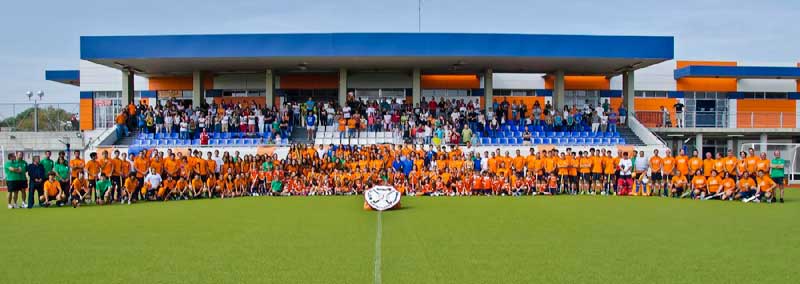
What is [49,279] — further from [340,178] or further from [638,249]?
[340,178]

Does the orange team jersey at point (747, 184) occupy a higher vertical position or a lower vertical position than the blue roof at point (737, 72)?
lower

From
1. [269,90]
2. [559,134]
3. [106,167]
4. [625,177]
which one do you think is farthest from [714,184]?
[269,90]

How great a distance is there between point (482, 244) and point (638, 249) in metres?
1.87

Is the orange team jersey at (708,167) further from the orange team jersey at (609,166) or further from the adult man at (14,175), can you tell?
the adult man at (14,175)

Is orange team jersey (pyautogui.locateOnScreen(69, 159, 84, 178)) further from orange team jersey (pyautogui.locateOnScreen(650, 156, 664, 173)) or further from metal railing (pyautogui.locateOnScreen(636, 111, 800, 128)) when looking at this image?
metal railing (pyautogui.locateOnScreen(636, 111, 800, 128))

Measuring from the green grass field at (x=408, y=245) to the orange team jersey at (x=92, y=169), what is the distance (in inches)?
94.2

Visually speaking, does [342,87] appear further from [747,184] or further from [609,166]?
[747,184]

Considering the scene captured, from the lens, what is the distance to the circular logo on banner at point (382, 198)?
13656mm

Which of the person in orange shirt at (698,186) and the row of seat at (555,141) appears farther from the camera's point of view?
the row of seat at (555,141)

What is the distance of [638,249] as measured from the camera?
8.34 m

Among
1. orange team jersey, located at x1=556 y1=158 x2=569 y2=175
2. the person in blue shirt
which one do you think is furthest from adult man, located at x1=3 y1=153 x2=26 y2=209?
orange team jersey, located at x1=556 y1=158 x2=569 y2=175

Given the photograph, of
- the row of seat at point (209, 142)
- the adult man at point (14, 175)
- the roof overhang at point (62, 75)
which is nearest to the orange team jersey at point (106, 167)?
the adult man at point (14, 175)

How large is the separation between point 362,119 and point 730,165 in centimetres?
1444

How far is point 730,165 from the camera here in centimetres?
1731
